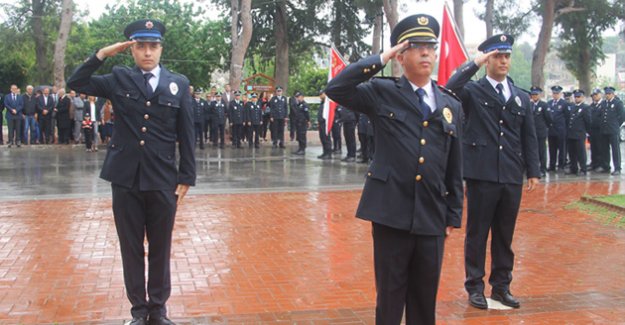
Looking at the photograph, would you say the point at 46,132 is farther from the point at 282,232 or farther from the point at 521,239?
the point at 521,239

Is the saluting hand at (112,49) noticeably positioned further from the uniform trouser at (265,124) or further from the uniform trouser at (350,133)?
the uniform trouser at (265,124)

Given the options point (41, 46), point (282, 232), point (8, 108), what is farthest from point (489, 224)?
point (41, 46)

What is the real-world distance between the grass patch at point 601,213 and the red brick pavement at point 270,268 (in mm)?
229

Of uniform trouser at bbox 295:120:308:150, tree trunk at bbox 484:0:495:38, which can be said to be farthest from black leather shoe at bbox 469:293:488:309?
tree trunk at bbox 484:0:495:38

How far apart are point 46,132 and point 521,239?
60.2 feet

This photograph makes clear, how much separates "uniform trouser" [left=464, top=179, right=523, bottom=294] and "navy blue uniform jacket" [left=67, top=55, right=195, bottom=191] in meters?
2.47

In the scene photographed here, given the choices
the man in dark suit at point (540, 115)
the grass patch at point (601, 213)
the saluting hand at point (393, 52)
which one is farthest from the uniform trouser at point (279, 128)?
the saluting hand at point (393, 52)

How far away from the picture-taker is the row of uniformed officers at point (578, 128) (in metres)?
15.1

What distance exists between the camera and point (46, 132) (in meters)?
22.2

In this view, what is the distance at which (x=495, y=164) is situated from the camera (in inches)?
214

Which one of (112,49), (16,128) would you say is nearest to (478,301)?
(112,49)

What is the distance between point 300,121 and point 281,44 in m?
12.9

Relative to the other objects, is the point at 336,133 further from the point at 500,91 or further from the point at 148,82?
the point at 148,82

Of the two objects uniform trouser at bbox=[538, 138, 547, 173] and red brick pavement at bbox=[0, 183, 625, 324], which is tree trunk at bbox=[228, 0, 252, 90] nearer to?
uniform trouser at bbox=[538, 138, 547, 173]
